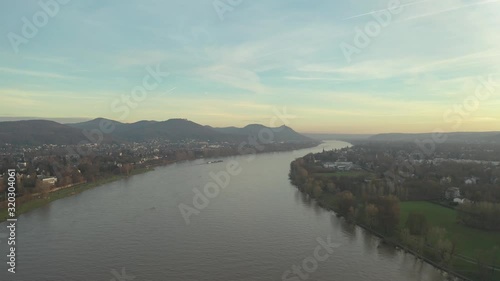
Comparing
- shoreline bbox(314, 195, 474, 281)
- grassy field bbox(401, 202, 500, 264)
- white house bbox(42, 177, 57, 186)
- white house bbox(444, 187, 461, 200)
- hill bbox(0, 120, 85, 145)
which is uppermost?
hill bbox(0, 120, 85, 145)

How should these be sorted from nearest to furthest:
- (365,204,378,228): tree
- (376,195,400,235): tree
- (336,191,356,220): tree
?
(376,195,400,235): tree → (365,204,378,228): tree → (336,191,356,220): tree

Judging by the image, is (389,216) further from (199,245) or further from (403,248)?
(199,245)

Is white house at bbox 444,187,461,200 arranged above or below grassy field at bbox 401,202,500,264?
above

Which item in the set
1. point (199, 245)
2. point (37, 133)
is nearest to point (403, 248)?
point (199, 245)

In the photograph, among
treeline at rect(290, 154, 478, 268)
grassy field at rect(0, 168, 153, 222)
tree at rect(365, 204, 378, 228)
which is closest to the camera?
treeline at rect(290, 154, 478, 268)

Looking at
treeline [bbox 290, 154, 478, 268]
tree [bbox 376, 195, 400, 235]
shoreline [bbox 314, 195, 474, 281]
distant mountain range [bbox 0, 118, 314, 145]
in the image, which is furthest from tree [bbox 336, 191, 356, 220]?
distant mountain range [bbox 0, 118, 314, 145]

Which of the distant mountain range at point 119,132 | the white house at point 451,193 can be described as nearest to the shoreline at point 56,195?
the white house at point 451,193

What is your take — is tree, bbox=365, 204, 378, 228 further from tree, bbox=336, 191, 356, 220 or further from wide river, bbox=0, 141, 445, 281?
tree, bbox=336, 191, 356, 220
